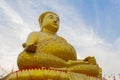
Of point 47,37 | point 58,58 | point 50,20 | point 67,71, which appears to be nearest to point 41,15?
point 50,20

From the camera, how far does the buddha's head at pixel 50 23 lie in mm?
9008

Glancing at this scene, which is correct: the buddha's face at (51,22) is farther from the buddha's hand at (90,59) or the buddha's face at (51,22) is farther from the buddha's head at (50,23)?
the buddha's hand at (90,59)

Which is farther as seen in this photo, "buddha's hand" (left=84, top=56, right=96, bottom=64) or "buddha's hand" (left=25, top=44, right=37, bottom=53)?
"buddha's hand" (left=84, top=56, right=96, bottom=64)

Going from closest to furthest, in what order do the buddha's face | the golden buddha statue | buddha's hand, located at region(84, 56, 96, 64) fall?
the golden buddha statue
buddha's hand, located at region(84, 56, 96, 64)
the buddha's face

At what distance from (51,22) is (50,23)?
46mm

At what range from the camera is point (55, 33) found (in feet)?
29.9

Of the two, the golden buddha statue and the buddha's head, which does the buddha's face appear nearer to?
the buddha's head

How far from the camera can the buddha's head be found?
9008 mm

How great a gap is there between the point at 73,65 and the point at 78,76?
0.53m

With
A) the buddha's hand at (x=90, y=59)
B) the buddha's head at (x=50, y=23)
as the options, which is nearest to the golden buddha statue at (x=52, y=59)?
the buddha's hand at (x=90, y=59)

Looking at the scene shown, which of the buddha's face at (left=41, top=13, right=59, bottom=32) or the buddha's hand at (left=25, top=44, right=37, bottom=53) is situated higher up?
the buddha's face at (left=41, top=13, right=59, bottom=32)

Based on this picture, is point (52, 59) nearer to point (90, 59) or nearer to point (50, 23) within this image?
point (90, 59)

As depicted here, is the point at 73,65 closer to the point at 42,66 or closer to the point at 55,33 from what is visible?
the point at 42,66

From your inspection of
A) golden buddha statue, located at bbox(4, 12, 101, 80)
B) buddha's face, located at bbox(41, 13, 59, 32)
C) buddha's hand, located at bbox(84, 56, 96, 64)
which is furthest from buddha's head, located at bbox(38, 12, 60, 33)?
buddha's hand, located at bbox(84, 56, 96, 64)
